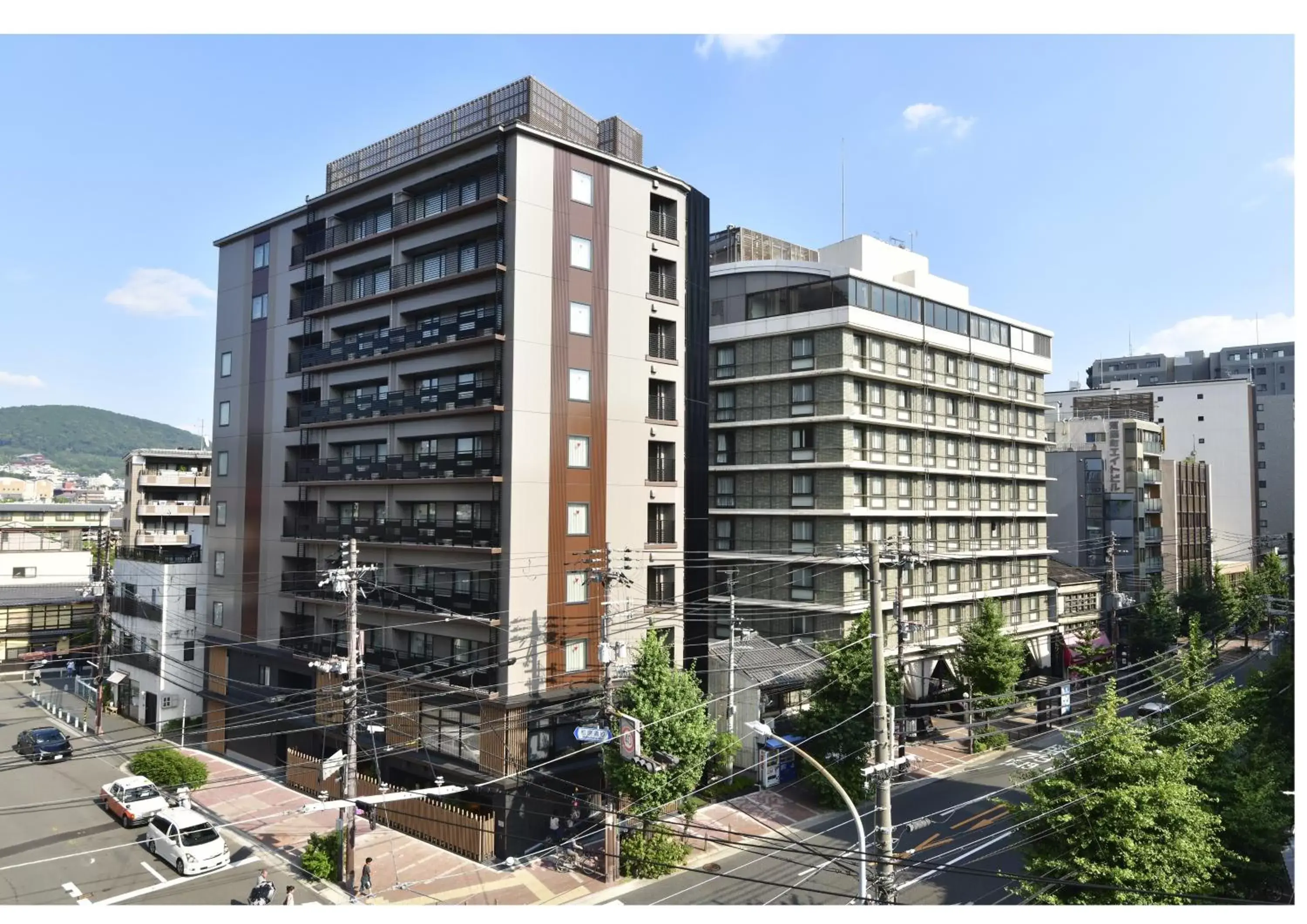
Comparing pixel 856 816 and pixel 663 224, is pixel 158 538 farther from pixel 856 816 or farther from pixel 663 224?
pixel 856 816

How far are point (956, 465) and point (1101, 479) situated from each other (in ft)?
76.3

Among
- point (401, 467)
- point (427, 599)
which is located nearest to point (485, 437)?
point (401, 467)

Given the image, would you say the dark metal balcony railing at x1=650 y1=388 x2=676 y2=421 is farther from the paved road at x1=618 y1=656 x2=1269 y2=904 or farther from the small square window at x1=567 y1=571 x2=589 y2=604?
the paved road at x1=618 y1=656 x2=1269 y2=904

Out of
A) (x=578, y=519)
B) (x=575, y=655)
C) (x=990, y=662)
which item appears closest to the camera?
(x=575, y=655)

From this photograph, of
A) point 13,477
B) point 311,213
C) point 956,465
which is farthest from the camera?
point 13,477

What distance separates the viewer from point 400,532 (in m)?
35.3

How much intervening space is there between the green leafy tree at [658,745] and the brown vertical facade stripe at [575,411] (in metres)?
3.66

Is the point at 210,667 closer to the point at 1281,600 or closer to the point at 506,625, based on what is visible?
the point at 506,625

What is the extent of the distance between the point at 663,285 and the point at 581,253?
440cm

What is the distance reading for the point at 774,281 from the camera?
46719 millimetres

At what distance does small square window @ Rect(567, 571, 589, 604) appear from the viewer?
3219cm

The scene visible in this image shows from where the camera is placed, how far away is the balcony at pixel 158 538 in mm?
69188

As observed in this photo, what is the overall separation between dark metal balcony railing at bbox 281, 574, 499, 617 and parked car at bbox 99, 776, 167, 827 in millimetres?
10112

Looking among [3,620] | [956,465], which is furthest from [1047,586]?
[3,620]
